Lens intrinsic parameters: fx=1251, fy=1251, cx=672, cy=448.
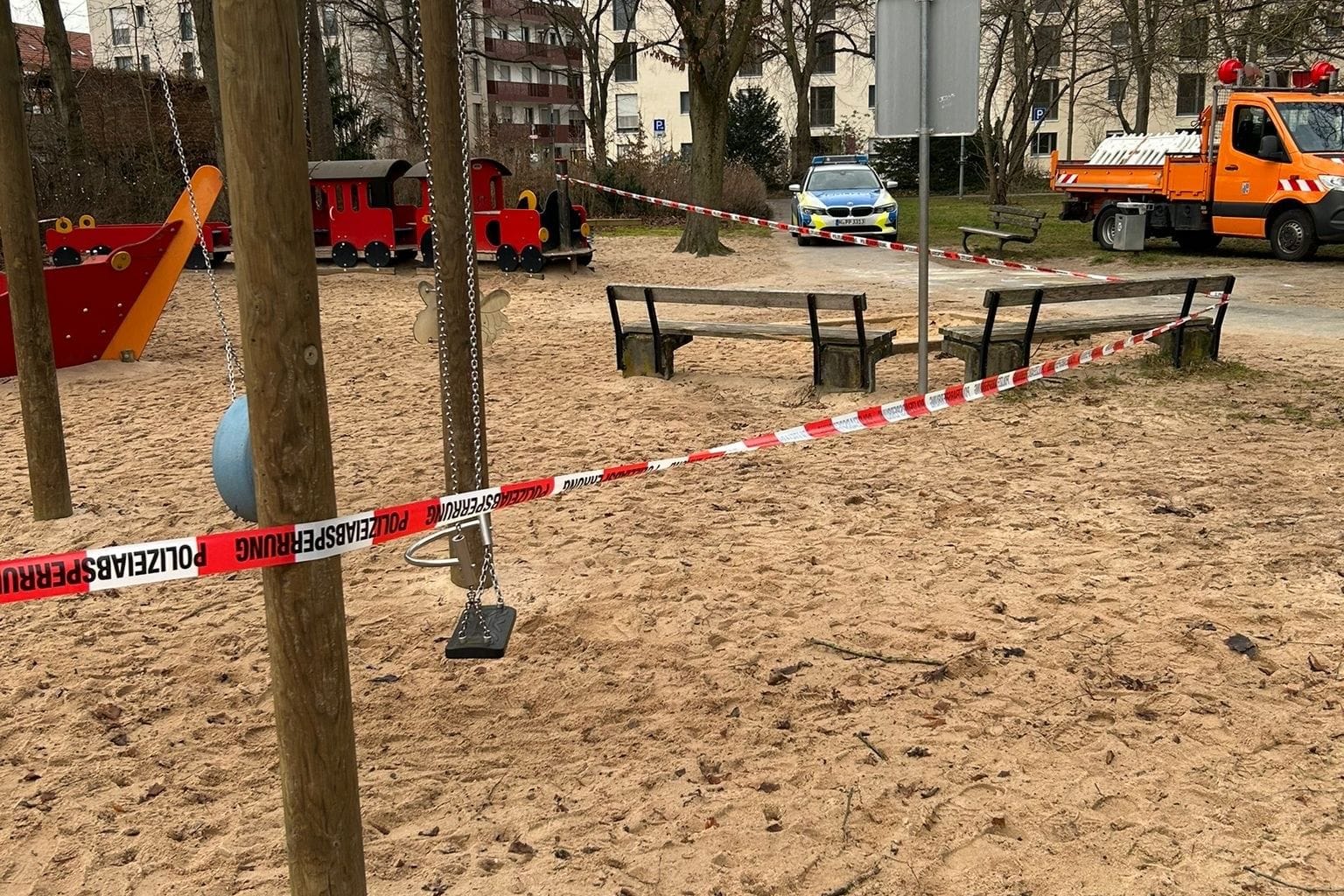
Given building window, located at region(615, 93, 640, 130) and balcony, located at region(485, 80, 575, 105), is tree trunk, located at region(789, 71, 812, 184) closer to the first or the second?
building window, located at region(615, 93, 640, 130)

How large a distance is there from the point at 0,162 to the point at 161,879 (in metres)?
4.49

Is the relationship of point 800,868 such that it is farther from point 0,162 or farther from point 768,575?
point 0,162

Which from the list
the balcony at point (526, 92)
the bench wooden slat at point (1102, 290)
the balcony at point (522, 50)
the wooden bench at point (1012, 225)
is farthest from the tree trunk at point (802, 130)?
the bench wooden slat at point (1102, 290)

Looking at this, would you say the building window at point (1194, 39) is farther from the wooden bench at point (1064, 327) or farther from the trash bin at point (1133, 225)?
the wooden bench at point (1064, 327)

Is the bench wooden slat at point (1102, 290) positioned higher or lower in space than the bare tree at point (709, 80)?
lower

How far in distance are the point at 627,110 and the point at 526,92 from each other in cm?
939

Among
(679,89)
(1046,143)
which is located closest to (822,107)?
(679,89)

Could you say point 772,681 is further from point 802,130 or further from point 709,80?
point 802,130

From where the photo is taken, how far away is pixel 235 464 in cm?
536

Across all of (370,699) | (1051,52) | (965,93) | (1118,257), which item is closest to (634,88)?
(1051,52)

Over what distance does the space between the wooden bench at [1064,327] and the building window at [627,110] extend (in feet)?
192

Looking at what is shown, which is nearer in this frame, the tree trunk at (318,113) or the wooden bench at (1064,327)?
the wooden bench at (1064,327)

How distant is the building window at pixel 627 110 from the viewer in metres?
66.0

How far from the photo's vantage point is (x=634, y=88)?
215 ft
